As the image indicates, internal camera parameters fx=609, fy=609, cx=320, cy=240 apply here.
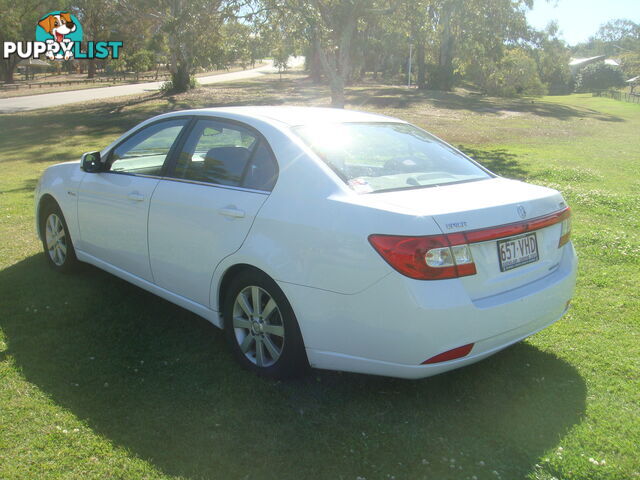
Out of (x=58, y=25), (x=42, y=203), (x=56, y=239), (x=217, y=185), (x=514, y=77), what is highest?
(x=58, y=25)

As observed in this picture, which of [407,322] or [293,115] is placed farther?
[293,115]

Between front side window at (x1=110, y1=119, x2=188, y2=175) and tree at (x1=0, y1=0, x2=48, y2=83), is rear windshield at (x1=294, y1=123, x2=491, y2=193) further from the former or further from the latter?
tree at (x1=0, y1=0, x2=48, y2=83)

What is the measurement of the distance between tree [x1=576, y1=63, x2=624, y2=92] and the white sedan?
79930 millimetres

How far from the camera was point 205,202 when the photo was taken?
4121mm

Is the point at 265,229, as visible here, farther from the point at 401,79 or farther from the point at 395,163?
the point at 401,79

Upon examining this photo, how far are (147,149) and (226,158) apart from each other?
1163 mm

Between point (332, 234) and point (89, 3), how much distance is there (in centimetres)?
3379

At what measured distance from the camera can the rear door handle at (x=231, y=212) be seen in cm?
386

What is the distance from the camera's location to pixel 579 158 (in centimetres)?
1639

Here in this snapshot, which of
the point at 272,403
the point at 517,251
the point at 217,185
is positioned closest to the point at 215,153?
the point at 217,185

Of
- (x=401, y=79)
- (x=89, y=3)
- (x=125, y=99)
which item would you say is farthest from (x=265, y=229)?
(x=401, y=79)

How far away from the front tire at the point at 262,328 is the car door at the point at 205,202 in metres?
0.25

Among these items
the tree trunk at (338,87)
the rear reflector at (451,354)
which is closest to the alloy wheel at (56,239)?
the rear reflector at (451,354)

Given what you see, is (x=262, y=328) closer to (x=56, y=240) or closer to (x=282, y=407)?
(x=282, y=407)
